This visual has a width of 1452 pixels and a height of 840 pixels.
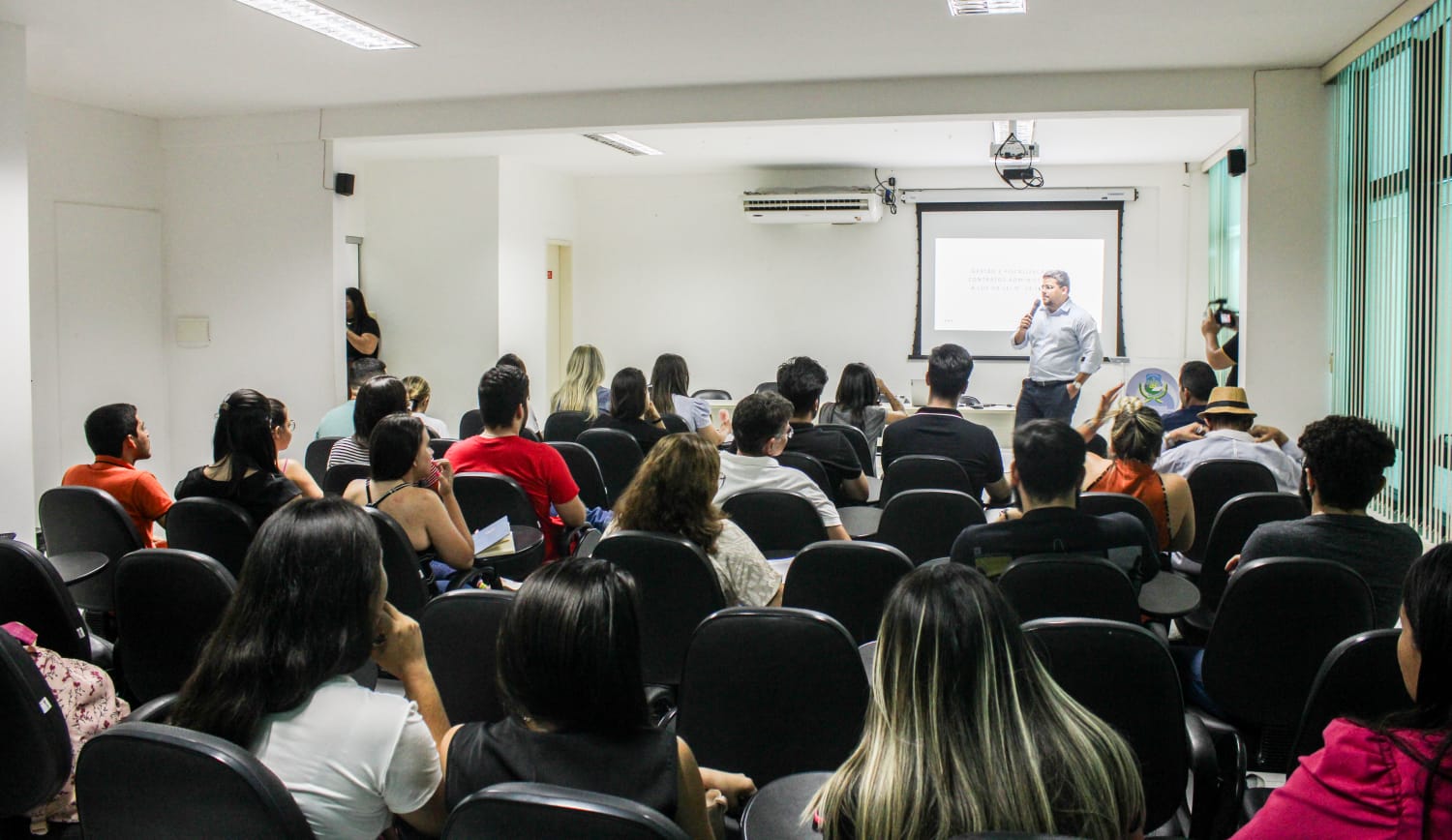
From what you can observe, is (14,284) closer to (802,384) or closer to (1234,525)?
(802,384)

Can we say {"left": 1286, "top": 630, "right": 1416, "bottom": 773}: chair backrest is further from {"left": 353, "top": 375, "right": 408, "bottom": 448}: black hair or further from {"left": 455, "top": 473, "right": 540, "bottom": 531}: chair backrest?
{"left": 353, "top": 375, "right": 408, "bottom": 448}: black hair

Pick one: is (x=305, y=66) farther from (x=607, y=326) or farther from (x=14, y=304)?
(x=607, y=326)

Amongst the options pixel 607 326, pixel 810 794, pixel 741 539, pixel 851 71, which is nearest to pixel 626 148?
pixel 607 326

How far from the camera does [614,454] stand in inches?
215

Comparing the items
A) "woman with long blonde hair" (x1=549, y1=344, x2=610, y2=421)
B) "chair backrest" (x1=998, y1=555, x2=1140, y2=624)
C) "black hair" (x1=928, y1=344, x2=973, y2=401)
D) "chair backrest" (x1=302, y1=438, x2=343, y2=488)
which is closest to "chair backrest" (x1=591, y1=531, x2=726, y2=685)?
"chair backrest" (x1=998, y1=555, x2=1140, y2=624)

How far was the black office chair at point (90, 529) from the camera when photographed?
3602mm

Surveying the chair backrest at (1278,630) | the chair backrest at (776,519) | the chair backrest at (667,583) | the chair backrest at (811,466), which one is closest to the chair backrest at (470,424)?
the chair backrest at (811,466)

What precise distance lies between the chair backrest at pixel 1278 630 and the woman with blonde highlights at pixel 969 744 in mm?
1261

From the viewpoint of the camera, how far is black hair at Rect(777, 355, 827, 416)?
4.90 metres

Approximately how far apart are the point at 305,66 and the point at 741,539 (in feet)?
13.9

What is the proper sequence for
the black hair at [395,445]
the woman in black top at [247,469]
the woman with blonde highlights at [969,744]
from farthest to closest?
1. the woman in black top at [247,469]
2. the black hair at [395,445]
3. the woman with blonde highlights at [969,744]

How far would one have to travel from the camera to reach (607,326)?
10922mm

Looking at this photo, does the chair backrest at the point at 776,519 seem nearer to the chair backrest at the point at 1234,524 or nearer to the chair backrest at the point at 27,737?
the chair backrest at the point at 1234,524

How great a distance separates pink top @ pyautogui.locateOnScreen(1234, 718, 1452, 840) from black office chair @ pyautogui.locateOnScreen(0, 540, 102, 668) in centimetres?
268
